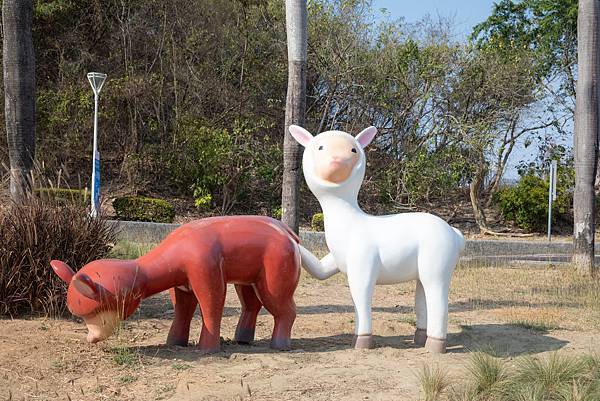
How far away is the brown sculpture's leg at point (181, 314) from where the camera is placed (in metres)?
5.97

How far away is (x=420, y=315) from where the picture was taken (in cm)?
637

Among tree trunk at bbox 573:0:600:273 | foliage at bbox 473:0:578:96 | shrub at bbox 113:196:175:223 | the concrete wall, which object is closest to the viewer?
tree trunk at bbox 573:0:600:273

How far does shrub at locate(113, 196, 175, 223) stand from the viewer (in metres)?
16.2

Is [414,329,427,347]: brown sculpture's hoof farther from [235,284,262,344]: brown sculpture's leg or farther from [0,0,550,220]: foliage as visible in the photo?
[0,0,550,220]: foliage

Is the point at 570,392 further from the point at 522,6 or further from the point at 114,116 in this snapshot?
the point at 522,6

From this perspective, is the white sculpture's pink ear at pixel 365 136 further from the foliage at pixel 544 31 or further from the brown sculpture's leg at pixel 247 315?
the foliage at pixel 544 31

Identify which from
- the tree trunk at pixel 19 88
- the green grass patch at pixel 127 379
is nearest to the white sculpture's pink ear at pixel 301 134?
the green grass patch at pixel 127 379

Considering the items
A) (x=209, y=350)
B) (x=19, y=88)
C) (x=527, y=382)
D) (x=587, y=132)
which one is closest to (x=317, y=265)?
(x=209, y=350)

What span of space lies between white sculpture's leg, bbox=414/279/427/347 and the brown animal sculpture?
1170mm

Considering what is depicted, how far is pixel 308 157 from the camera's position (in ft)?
20.4

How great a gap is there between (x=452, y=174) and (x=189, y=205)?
7136mm

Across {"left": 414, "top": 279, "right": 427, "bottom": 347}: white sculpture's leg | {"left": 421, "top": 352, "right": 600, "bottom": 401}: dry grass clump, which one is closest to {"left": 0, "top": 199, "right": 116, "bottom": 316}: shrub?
{"left": 414, "top": 279, "right": 427, "bottom": 347}: white sculpture's leg

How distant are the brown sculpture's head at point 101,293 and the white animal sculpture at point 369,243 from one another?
161cm

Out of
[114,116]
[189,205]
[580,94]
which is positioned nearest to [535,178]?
[580,94]
